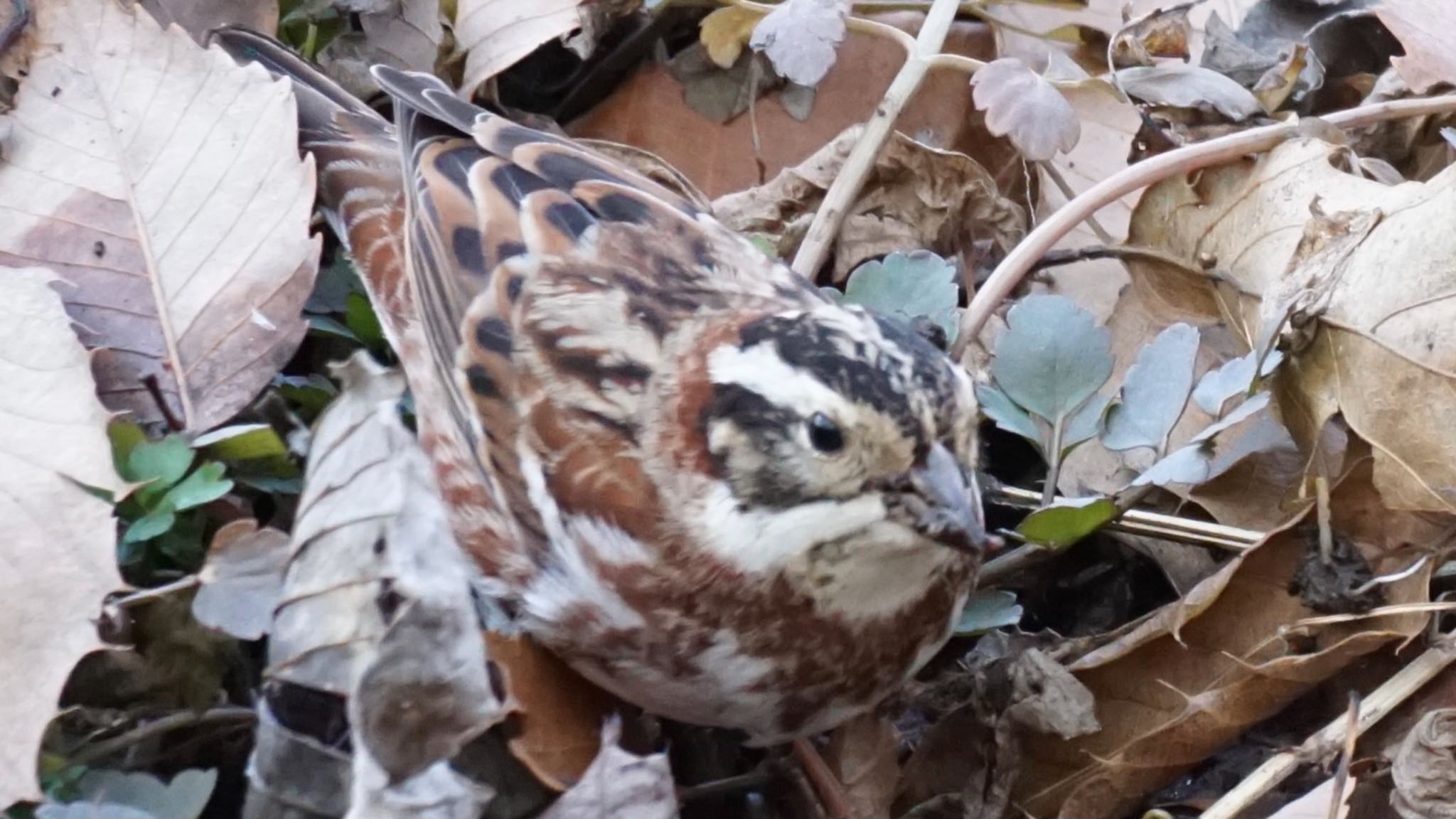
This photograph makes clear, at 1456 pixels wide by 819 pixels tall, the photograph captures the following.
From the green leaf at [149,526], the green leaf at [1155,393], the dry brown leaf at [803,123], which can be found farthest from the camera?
the dry brown leaf at [803,123]

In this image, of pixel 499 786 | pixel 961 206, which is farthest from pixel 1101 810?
pixel 961 206

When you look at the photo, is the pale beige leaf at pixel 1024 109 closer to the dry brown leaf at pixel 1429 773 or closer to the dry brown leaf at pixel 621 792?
the dry brown leaf at pixel 1429 773

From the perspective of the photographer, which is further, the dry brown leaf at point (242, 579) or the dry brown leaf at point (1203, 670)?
the dry brown leaf at point (1203, 670)

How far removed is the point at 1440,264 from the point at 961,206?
0.93 m

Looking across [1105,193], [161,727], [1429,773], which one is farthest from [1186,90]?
[161,727]

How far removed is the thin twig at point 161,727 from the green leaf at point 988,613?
3.41 feet

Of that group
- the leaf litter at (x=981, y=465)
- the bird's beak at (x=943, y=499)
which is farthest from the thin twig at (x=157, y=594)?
the bird's beak at (x=943, y=499)

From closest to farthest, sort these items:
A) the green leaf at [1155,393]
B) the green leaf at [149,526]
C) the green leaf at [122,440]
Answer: the green leaf at [149,526]
the green leaf at [122,440]
the green leaf at [1155,393]

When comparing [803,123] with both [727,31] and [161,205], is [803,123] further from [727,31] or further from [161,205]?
[161,205]

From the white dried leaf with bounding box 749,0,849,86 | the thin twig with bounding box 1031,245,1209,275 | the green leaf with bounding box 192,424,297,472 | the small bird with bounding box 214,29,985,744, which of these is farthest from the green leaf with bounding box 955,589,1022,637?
the green leaf with bounding box 192,424,297,472

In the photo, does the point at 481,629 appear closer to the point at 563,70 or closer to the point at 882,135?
→ the point at 882,135

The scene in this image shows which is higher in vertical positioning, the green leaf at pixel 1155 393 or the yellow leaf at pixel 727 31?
the yellow leaf at pixel 727 31

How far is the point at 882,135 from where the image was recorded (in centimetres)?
311

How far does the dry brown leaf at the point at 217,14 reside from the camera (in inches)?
124
